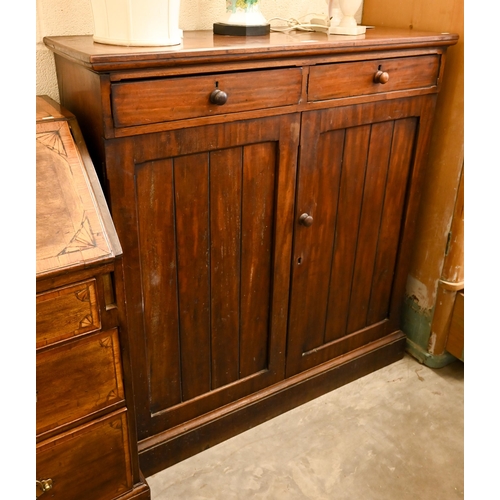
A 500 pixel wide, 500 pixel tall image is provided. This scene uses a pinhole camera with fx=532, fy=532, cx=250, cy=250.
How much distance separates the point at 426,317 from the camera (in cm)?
216

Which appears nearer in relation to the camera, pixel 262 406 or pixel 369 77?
pixel 369 77

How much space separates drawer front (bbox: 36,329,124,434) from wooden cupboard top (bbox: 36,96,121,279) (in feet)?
0.68

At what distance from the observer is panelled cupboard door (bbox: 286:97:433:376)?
5.44ft

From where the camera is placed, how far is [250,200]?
5.11 ft

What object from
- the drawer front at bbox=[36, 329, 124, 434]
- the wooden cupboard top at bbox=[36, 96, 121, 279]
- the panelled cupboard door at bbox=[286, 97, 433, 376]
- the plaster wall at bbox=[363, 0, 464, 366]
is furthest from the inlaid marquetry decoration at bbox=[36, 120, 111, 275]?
the plaster wall at bbox=[363, 0, 464, 366]

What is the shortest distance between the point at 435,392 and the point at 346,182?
3.11 feet

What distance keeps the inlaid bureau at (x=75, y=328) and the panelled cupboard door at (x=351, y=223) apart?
676 mm

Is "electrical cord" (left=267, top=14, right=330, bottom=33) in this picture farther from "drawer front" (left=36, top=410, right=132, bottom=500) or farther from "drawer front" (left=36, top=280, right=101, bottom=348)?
"drawer front" (left=36, top=410, right=132, bottom=500)

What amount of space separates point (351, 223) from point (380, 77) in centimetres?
49

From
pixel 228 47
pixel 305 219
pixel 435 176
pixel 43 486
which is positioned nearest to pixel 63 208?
pixel 228 47

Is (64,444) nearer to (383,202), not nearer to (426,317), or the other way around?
(383,202)

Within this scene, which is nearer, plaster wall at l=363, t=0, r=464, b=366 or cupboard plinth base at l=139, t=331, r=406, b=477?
cupboard plinth base at l=139, t=331, r=406, b=477

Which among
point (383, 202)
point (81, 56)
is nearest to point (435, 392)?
point (383, 202)

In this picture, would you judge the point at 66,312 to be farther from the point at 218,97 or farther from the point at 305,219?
the point at 305,219
